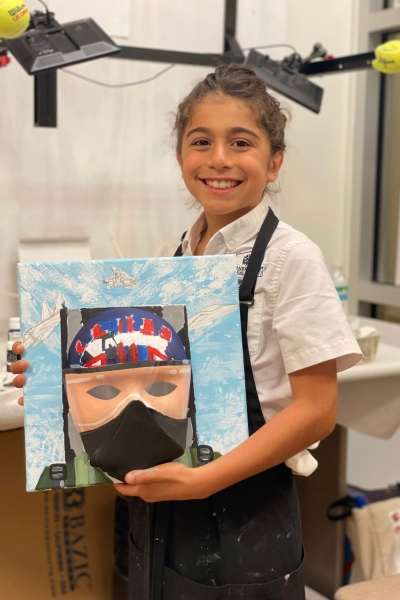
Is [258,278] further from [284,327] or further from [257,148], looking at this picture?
[257,148]

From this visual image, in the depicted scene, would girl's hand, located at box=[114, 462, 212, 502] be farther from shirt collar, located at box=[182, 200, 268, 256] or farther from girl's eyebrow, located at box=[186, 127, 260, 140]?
girl's eyebrow, located at box=[186, 127, 260, 140]

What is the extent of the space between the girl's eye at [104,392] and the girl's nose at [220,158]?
0.34 meters

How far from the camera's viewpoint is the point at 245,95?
99cm

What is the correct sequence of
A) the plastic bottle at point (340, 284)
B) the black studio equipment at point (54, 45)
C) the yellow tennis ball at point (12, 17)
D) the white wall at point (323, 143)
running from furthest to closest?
the white wall at point (323, 143) → the plastic bottle at point (340, 284) → the black studio equipment at point (54, 45) → the yellow tennis ball at point (12, 17)

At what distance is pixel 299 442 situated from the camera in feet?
2.99

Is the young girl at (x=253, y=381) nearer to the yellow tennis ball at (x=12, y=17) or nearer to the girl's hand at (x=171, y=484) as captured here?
the girl's hand at (x=171, y=484)

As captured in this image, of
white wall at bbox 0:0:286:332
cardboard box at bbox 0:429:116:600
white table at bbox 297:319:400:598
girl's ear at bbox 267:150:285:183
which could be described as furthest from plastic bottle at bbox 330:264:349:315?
girl's ear at bbox 267:150:285:183

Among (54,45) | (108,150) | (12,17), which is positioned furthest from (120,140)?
(12,17)

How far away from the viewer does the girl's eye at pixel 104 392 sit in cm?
87

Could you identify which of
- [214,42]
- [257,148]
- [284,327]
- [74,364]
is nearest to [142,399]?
[74,364]

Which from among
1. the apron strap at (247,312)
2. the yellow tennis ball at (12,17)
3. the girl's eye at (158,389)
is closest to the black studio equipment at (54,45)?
the yellow tennis ball at (12,17)

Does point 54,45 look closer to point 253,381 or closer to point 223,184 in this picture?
point 223,184

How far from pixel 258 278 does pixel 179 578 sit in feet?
1.43

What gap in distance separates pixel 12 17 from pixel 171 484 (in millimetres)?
920
